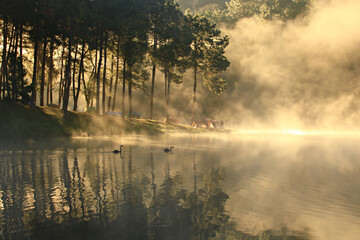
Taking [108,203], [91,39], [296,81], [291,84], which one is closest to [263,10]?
[296,81]

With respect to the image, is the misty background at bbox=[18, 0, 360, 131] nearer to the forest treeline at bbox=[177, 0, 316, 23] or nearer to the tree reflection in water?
the forest treeline at bbox=[177, 0, 316, 23]

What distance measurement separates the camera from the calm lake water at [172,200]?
1006cm

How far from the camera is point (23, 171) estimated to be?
60.1ft

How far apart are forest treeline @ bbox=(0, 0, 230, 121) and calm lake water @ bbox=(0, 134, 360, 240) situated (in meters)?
23.9

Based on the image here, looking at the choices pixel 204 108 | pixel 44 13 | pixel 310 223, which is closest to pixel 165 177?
pixel 310 223

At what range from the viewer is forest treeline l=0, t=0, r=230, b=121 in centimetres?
4269

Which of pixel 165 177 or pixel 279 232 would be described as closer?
pixel 279 232

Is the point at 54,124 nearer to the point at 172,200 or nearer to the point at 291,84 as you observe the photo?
the point at 172,200

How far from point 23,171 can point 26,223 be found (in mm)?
8852

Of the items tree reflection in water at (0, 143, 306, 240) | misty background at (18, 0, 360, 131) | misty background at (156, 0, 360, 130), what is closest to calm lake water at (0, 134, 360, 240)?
tree reflection in water at (0, 143, 306, 240)

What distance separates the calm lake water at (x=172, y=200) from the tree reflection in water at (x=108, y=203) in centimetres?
3

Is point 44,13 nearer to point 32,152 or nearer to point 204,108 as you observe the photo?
point 32,152

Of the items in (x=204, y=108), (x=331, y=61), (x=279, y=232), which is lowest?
(x=279, y=232)

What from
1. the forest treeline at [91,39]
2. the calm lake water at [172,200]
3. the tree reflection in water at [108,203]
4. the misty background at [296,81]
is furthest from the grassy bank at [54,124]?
the misty background at [296,81]
